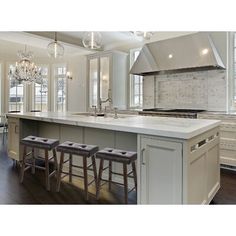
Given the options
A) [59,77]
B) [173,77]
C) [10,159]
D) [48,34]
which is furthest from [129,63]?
[10,159]

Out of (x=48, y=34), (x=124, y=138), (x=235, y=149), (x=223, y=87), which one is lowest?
(x=235, y=149)

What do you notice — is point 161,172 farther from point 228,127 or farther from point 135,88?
point 135,88

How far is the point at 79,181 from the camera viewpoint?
3297 millimetres

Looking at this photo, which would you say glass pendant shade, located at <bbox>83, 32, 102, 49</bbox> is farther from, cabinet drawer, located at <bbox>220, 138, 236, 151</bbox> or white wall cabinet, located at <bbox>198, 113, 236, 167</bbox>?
cabinet drawer, located at <bbox>220, 138, 236, 151</bbox>

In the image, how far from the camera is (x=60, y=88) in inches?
333

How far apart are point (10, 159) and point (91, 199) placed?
8.13 feet

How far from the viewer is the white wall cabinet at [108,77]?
19.6ft

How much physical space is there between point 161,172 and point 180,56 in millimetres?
3315

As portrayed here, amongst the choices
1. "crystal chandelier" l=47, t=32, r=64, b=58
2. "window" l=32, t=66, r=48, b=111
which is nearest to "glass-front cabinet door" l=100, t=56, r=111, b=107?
"crystal chandelier" l=47, t=32, r=64, b=58

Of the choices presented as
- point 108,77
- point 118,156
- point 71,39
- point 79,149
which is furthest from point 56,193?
point 71,39

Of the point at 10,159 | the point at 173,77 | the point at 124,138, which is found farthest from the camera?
the point at 173,77

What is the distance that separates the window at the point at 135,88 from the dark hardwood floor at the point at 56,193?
329 centimetres
